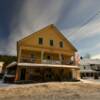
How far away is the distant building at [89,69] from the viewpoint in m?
56.0

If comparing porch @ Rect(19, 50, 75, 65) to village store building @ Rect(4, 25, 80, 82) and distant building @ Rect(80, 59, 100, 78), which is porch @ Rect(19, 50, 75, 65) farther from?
distant building @ Rect(80, 59, 100, 78)

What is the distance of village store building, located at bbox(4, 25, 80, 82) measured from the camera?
2847 cm

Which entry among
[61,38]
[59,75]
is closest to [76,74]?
[59,75]

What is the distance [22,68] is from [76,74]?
1173 centimetres

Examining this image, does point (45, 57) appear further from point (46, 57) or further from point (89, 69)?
point (89, 69)

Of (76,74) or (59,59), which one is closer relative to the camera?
(59,59)

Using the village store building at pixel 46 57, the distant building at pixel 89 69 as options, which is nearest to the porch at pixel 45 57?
the village store building at pixel 46 57

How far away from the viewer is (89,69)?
58969 mm

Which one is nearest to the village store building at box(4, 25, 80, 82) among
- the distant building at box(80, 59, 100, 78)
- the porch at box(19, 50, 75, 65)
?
the porch at box(19, 50, 75, 65)

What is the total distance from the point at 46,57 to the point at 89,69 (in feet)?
102

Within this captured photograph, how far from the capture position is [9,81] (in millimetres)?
27484

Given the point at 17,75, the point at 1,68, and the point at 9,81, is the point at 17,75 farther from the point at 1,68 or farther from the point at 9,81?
the point at 1,68

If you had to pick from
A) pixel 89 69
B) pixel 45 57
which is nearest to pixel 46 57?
pixel 45 57

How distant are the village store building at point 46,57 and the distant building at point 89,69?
23031mm
